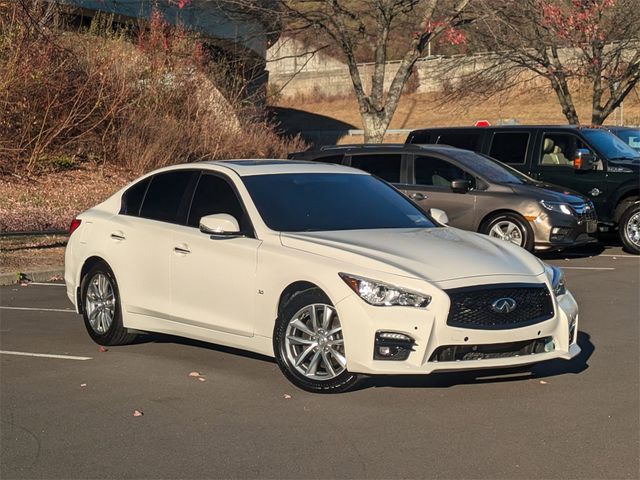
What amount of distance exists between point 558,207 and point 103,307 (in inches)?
328

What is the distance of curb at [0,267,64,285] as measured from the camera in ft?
43.8

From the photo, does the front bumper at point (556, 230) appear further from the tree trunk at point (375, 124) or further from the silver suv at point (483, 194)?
the tree trunk at point (375, 124)

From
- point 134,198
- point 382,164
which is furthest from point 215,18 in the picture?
point 134,198

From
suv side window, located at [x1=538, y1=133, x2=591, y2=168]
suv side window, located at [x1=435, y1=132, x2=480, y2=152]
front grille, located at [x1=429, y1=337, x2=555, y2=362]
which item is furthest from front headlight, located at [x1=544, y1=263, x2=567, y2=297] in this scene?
suv side window, located at [x1=435, y1=132, x2=480, y2=152]

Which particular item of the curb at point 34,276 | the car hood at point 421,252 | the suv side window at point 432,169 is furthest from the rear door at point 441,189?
the car hood at point 421,252

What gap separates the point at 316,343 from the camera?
6.86 meters

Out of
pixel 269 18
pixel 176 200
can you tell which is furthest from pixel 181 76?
pixel 176 200

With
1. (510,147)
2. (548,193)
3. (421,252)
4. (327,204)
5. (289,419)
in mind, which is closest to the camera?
(289,419)

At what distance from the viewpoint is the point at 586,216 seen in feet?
50.3

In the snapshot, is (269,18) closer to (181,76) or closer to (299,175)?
(181,76)

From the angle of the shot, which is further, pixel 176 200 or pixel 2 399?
pixel 176 200

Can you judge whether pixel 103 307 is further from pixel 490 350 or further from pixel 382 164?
pixel 382 164

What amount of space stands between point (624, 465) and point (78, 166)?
18.3m

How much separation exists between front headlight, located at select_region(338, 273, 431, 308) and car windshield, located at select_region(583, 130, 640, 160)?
11235mm
